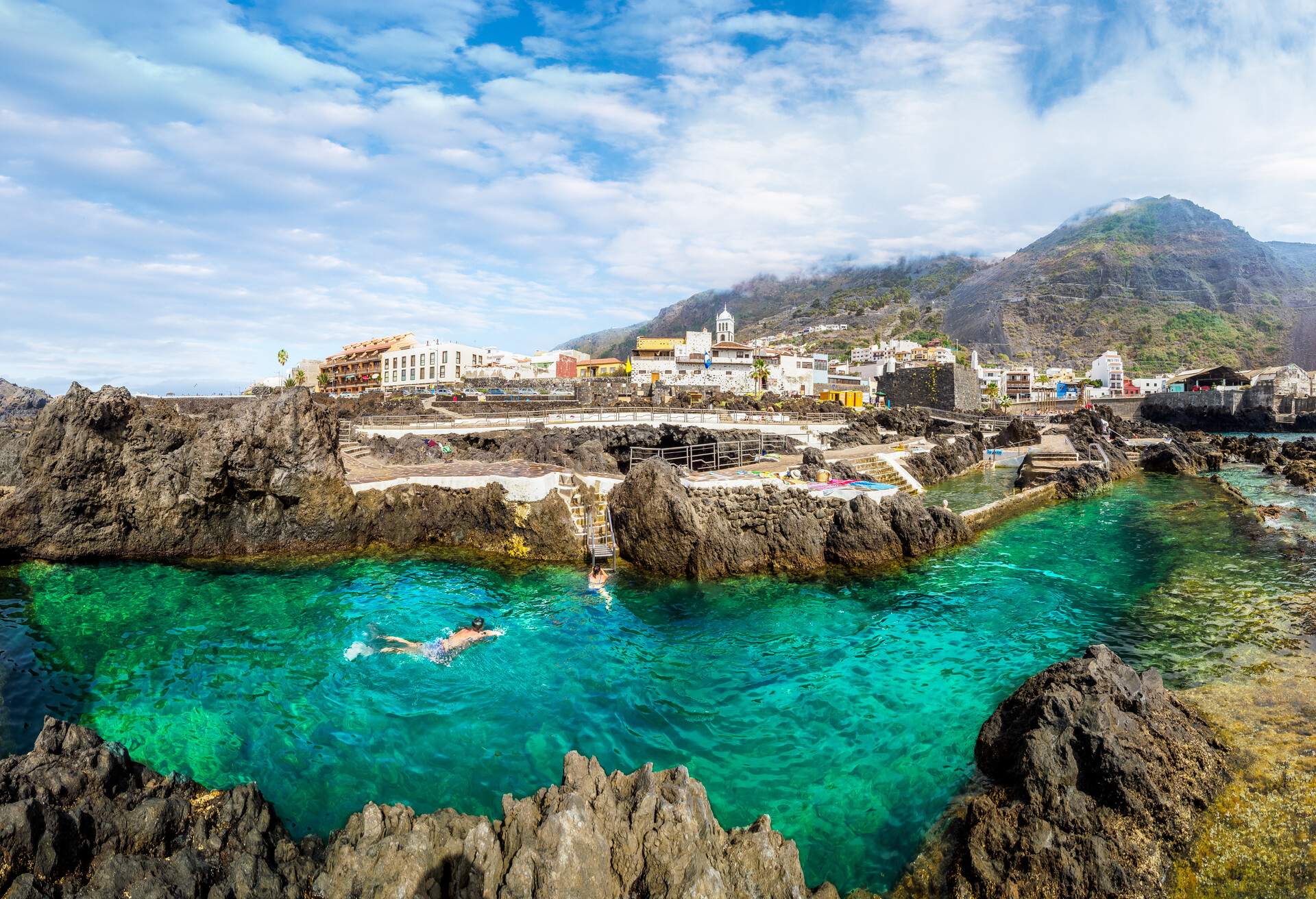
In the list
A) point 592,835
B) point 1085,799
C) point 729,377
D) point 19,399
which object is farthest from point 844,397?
point 19,399

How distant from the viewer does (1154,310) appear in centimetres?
15425

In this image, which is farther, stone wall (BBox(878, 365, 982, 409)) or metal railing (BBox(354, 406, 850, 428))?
stone wall (BBox(878, 365, 982, 409))

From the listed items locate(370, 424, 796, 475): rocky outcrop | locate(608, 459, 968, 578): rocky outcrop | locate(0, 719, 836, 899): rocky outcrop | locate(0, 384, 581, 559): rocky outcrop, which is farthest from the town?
locate(0, 719, 836, 899): rocky outcrop

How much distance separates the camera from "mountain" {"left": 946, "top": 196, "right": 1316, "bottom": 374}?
136375 mm

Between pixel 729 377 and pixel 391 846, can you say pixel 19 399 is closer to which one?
pixel 729 377

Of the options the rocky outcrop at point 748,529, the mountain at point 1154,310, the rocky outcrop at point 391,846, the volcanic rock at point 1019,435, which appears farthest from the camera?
the mountain at point 1154,310

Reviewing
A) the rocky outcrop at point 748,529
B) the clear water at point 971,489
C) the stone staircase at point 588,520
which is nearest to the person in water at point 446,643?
the stone staircase at point 588,520

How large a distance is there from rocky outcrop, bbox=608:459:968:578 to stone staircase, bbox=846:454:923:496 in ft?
29.7

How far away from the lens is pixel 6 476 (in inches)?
907

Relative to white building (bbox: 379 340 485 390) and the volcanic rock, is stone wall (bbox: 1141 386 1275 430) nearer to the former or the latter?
the volcanic rock

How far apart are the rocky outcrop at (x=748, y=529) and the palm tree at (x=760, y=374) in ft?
222

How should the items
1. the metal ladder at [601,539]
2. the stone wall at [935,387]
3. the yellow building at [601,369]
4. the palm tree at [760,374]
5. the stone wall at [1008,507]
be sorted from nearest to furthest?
the metal ladder at [601,539] → the stone wall at [1008,507] → the stone wall at [935,387] → the palm tree at [760,374] → the yellow building at [601,369]

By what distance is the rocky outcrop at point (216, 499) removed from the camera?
1708 centimetres

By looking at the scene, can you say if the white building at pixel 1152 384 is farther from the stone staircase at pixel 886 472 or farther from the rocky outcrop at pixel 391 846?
the rocky outcrop at pixel 391 846
